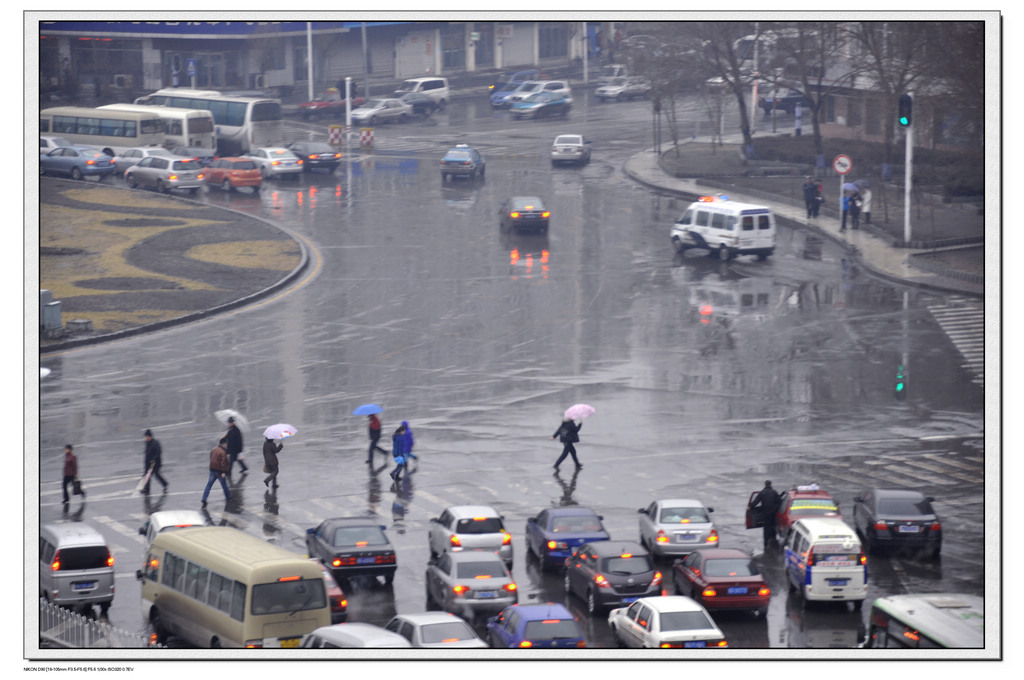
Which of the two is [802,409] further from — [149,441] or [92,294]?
[92,294]

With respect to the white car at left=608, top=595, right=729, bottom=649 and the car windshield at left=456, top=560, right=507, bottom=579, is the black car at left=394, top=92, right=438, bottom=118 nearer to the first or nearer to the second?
the car windshield at left=456, top=560, right=507, bottom=579

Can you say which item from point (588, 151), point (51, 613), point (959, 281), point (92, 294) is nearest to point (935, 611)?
point (51, 613)

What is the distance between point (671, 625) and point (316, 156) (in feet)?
175

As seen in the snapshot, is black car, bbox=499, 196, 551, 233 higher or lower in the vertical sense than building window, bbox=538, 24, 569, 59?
lower

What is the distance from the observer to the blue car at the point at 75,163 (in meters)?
69.6

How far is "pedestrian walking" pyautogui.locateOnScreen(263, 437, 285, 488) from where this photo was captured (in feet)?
107

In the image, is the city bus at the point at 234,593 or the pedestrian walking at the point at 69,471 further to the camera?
the pedestrian walking at the point at 69,471

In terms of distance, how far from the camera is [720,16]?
2631cm

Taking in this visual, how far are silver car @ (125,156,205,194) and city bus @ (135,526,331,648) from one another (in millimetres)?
44531

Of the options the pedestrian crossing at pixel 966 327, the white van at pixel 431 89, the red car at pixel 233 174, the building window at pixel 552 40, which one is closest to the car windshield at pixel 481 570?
the pedestrian crossing at pixel 966 327

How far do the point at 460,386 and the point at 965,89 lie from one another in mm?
30523

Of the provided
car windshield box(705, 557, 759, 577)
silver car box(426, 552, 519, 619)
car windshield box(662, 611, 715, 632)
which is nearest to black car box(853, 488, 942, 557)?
car windshield box(705, 557, 759, 577)

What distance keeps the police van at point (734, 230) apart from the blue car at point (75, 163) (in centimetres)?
3151

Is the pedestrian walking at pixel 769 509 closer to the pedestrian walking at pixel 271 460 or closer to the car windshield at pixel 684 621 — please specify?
the car windshield at pixel 684 621
